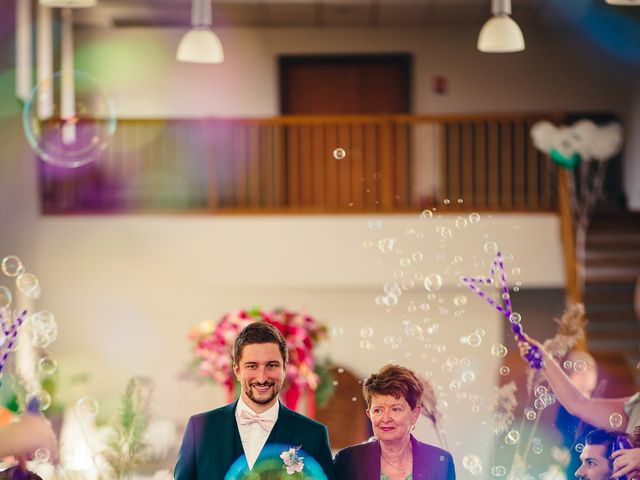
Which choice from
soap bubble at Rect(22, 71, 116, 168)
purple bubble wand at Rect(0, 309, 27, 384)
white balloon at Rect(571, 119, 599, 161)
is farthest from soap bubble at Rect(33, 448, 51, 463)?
white balloon at Rect(571, 119, 599, 161)

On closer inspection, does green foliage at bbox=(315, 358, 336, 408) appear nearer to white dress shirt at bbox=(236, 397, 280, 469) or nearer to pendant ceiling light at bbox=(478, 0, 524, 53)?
pendant ceiling light at bbox=(478, 0, 524, 53)

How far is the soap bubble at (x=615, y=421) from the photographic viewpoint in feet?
10.6

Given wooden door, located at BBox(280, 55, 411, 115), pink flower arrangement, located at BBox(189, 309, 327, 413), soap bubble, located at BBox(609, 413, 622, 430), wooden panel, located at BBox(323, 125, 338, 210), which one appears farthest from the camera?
wooden door, located at BBox(280, 55, 411, 115)

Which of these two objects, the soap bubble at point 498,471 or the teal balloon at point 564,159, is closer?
the soap bubble at point 498,471

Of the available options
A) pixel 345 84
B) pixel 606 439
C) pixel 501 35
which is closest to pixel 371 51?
pixel 345 84

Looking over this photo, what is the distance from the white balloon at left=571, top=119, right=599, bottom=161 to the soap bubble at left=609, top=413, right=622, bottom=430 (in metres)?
6.63

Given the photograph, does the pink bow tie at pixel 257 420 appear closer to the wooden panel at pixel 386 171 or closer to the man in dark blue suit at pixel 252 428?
the man in dark blue suit at pixel 252 428

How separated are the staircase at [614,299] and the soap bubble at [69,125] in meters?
4.39

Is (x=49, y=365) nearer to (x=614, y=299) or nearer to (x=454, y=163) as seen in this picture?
(x=614, y=299)

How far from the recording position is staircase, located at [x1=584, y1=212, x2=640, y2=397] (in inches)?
362

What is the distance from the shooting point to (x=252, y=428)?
2.72 meters

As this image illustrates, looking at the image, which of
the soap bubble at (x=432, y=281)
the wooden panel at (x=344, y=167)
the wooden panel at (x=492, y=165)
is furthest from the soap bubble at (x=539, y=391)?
the wooden panel at (x=492, y=165)

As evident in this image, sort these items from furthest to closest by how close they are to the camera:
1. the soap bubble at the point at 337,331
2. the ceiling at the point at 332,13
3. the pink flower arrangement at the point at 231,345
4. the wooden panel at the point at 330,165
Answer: the wooden panel at the point at 330,165
the ceiling at the point at 332,13
the soap bubble at the point at 337,331
the pink flower arrangement at the point at 231,345

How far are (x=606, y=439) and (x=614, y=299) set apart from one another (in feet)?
23.8
